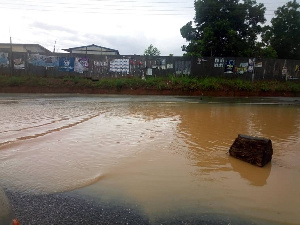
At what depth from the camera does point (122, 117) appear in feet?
29.0

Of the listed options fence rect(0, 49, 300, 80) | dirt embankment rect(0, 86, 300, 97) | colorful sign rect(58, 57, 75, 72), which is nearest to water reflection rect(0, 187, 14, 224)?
dirt embankment rect(0, 86, 300, 97)

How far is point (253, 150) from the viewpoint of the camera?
4.50 metres

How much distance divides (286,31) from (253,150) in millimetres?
27725

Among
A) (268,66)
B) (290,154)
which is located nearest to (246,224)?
(290,154)

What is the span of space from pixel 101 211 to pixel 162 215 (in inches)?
26.4

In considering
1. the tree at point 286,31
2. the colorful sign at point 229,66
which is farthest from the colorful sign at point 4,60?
the tree at point 286,31

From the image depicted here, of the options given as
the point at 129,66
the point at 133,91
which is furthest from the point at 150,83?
the point at 129,66

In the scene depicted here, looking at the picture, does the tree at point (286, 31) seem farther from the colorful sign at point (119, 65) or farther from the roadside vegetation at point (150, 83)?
the colorful sign at point (119, 65)

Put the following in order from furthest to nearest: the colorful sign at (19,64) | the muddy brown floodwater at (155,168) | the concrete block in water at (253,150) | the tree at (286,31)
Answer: the tree at (286,31)
the colorful sign at (19,64)
the concrete block in water at (253,150)
the muddy brown floodwater at (155,168)

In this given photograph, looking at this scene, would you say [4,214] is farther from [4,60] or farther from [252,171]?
[4,60]

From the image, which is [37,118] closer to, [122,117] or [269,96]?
[122,117]

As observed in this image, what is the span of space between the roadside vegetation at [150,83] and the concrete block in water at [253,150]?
1430 cm

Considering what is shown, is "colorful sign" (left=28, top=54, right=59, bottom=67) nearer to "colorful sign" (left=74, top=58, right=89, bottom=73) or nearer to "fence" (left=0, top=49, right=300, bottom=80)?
"fence" (left=0, top=49, right=300, bottom=80)

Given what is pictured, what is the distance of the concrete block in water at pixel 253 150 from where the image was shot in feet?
14.3
